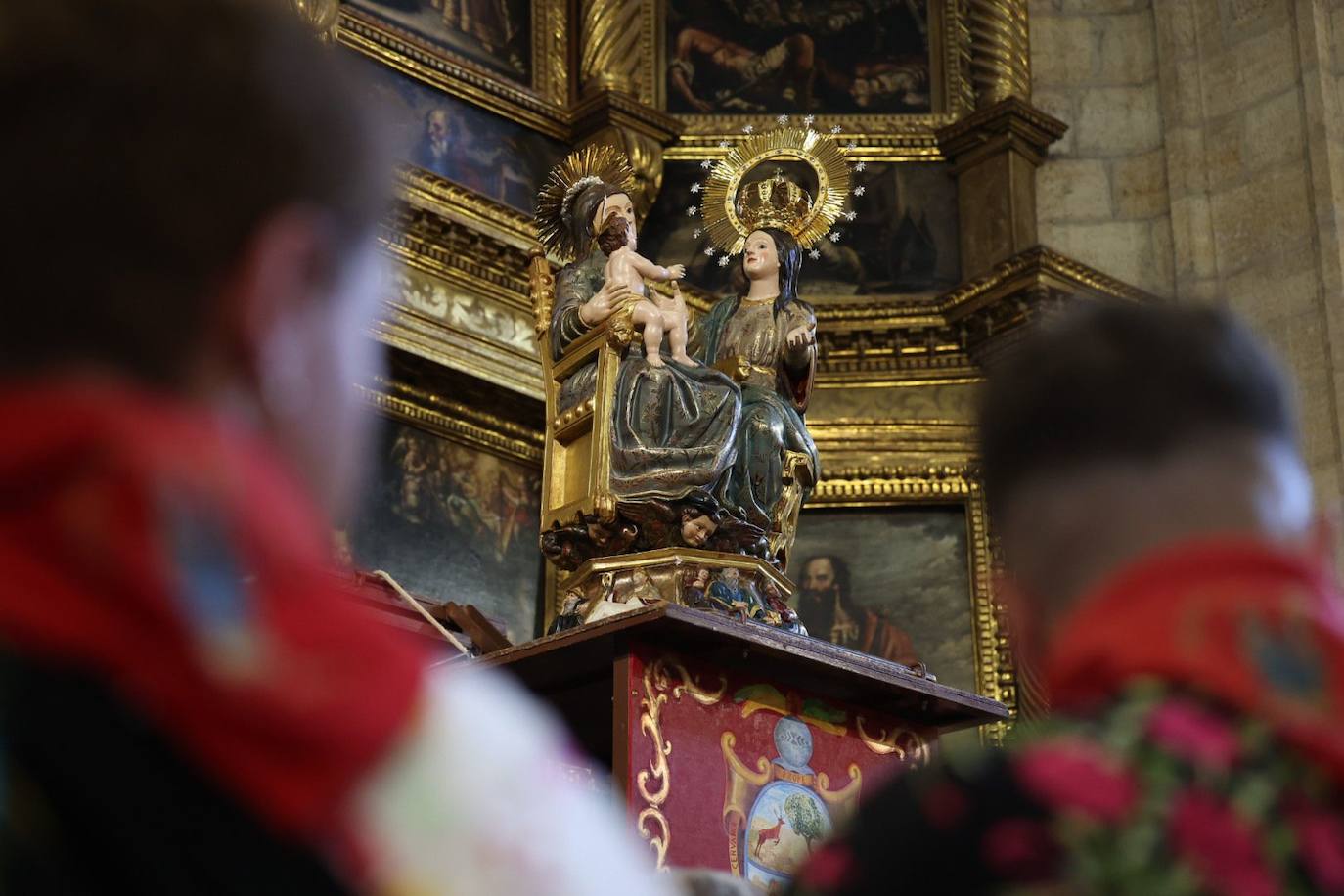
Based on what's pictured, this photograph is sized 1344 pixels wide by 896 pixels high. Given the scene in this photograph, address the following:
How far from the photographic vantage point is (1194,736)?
1.17 meters

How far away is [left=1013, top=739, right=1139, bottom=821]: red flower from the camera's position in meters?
1.15

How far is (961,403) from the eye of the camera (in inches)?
396

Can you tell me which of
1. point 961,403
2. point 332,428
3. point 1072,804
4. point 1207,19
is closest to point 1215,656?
point 1072,804

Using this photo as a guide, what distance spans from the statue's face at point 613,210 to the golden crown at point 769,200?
2.31 feet

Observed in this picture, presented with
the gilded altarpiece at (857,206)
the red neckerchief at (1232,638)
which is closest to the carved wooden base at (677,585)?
the red neckerchief at (1232,638)

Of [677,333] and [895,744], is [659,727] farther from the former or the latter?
[677,333]

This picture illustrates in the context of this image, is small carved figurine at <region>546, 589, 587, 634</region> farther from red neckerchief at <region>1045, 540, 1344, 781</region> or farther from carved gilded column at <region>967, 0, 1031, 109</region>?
carved gilded column at <region>967, 0, 1031, 109</region>

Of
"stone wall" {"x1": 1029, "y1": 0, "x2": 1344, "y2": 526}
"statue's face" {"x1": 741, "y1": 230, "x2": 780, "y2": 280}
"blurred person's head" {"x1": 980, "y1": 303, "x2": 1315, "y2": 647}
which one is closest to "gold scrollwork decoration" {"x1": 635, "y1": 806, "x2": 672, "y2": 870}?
"statue's face" {"x1": 741, "y1": 230, "x2": 780, "y2": 280}

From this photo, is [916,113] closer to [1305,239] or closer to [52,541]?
[1305,239]

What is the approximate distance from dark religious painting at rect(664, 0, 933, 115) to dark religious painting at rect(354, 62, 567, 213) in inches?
45.7

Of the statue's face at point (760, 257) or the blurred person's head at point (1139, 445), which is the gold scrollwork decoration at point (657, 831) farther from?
the blurred person's head at point (1139, 445)

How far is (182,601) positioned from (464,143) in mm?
9102

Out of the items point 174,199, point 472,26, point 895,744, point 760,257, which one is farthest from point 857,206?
point 174,199

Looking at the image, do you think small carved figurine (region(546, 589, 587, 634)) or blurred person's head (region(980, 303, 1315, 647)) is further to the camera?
small carved figurine (region(546, 589, 587, 634))
